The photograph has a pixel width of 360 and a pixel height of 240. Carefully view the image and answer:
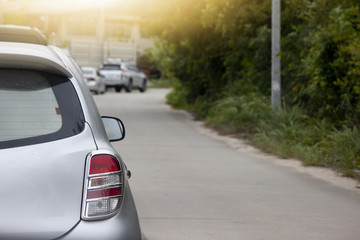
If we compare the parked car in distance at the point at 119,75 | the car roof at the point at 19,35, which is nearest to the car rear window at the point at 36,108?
the car roof at the point at 19,35

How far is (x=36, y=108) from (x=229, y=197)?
5.08 meters

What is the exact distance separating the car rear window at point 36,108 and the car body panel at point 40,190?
71 millimetres

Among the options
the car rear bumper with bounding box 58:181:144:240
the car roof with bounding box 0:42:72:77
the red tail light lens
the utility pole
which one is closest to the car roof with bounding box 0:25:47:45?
the car roof with bounding box 0:42:72:77

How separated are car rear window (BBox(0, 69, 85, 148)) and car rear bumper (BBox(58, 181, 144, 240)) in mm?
439

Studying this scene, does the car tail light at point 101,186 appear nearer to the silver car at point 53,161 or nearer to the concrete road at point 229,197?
the silver car at point 53,161

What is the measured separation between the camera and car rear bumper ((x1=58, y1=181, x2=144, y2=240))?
3299 mm

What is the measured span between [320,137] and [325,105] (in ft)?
3.12

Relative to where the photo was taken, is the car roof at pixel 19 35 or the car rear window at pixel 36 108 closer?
the car rear window at pixel 36 108

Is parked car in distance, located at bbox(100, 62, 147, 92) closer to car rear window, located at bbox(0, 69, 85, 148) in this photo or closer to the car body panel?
car rear window, located at bbox(0, 69, 85, 148)

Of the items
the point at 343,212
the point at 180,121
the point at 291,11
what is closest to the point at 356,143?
the point at 343,212

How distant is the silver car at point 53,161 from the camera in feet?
10.7

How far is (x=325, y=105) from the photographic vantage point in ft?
45.0

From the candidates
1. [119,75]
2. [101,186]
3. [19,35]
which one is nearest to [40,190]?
[101,186]

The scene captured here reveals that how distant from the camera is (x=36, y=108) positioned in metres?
3.45
